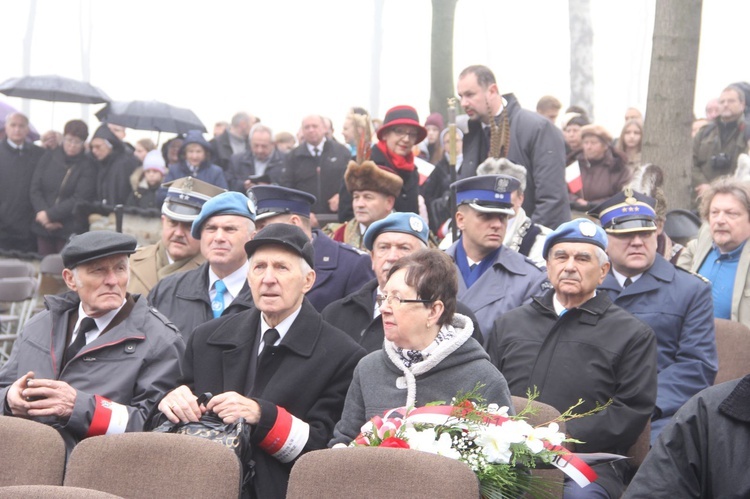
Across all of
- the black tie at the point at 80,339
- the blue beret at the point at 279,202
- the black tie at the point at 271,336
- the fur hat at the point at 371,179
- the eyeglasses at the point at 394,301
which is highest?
the fur hat at the point at 371,179

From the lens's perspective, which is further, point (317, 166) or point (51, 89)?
point (51, 89)

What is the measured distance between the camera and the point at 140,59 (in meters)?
44.1

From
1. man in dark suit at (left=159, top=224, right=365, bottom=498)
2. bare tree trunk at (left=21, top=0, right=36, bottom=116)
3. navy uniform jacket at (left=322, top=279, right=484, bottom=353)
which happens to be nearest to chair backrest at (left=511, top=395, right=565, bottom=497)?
man in dark suit at (left=159, top=224, right=365, bottom=498)

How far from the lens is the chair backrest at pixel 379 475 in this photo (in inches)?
136

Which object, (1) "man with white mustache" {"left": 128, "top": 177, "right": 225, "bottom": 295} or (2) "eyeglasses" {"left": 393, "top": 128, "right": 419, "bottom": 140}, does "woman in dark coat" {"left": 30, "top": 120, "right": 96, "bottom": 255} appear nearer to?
(2) "eyeglasses" {"left": 393, "top": 128, "right": 419, "bottom": 140}

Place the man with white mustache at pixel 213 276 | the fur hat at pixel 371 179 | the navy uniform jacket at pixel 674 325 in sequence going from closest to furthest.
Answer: the navy uniform jacket at pixel 674 325
the man with white mustache at pixel 213 276
the fur hat at pixel 371 179

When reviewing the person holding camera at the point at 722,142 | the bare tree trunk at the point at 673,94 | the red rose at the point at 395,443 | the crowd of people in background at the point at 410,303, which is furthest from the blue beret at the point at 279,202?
the person holding camera at the point at 722,142

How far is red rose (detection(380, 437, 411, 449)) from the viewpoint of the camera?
371cm

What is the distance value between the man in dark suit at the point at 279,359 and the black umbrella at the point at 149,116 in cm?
970

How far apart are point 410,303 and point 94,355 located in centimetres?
151

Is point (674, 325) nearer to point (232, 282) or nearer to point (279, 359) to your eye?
point (279, 359)

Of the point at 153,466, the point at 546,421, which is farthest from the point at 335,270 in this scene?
the point at 153,466

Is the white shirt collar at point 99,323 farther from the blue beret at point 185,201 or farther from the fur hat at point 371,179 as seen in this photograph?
the fur hat at point 371,179

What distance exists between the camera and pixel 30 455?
12.9 ft
